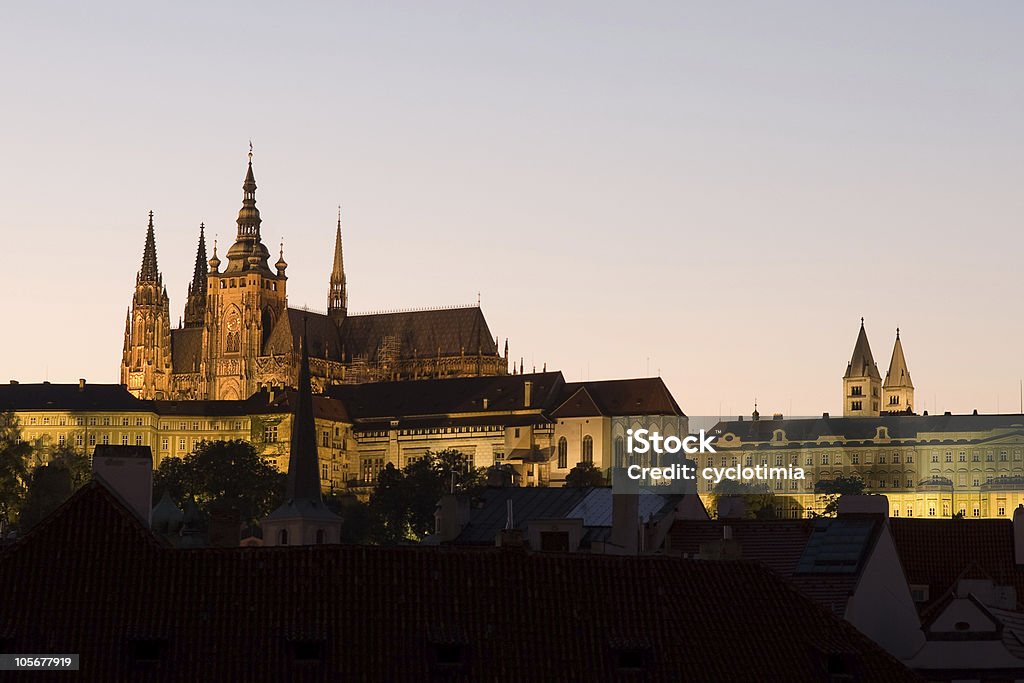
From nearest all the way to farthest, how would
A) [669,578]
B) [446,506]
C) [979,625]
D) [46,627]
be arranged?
[46,627]
[669,578]
[979,625]
[446,506]

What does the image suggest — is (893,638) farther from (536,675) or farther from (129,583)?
(129,583)

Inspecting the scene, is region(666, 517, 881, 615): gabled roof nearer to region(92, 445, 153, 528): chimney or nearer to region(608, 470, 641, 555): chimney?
region(608, 470, 641, 555): chimney

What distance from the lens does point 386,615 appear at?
43.5m

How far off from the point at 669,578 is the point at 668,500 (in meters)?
54.3

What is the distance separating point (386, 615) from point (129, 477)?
28.0 ft

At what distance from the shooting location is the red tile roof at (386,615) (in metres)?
42.5

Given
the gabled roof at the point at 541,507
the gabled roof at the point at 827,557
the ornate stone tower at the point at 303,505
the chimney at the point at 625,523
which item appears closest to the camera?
the gabled roof at the point at 827,557

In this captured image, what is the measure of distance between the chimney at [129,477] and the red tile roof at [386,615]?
4.23 meters

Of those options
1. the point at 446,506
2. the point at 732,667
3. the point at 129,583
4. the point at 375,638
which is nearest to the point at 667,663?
the point at 732,667

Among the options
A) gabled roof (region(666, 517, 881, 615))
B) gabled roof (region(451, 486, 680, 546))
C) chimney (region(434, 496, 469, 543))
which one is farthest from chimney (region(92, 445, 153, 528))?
chimney (region(434, 496, 469, 543))

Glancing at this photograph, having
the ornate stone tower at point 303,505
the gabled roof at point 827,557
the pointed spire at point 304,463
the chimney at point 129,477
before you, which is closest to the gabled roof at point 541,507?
the ornate stone tower at point 303,505

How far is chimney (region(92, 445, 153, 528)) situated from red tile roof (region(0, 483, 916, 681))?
4228 mm

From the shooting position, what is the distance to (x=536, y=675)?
42.9 metres

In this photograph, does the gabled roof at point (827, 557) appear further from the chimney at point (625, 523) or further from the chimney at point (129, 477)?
the chimney at point (129, 477)
